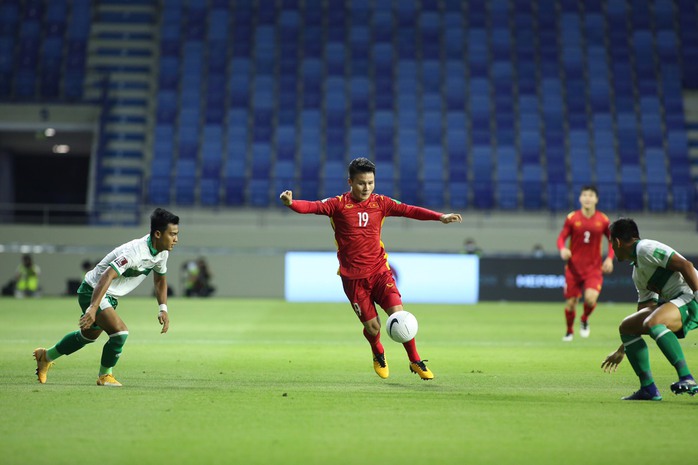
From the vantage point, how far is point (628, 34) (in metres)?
35.6

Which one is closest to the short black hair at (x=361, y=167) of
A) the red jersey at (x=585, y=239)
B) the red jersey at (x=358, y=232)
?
the red jersey at (x=358, y=232)

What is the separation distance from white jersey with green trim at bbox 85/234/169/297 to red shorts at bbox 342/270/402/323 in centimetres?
194

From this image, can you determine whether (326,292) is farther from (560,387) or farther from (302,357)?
(560,387)

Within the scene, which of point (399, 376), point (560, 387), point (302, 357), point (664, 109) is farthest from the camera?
point (664, 109)

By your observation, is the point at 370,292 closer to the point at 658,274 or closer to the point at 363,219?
the point at 363,219

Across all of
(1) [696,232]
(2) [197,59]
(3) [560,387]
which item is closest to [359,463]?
(3) [560,387]

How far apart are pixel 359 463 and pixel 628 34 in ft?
109

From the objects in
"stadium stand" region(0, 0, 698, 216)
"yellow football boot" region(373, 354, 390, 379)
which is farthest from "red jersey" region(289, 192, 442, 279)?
"stadium stand" region(0, 0, 698, 216)

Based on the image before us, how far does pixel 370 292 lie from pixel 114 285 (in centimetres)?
256

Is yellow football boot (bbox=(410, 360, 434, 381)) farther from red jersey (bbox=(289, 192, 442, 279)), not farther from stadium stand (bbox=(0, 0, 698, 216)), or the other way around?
stadium stand (bbox=(0, 0, 698, 216))

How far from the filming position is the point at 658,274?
791 centimetres

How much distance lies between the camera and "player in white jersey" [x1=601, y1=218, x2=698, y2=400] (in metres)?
7.58

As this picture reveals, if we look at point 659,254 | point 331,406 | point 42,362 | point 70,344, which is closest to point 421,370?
point 331,406

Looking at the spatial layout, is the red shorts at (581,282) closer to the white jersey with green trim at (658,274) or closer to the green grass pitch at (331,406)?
the green grass pitch at (331,406)
